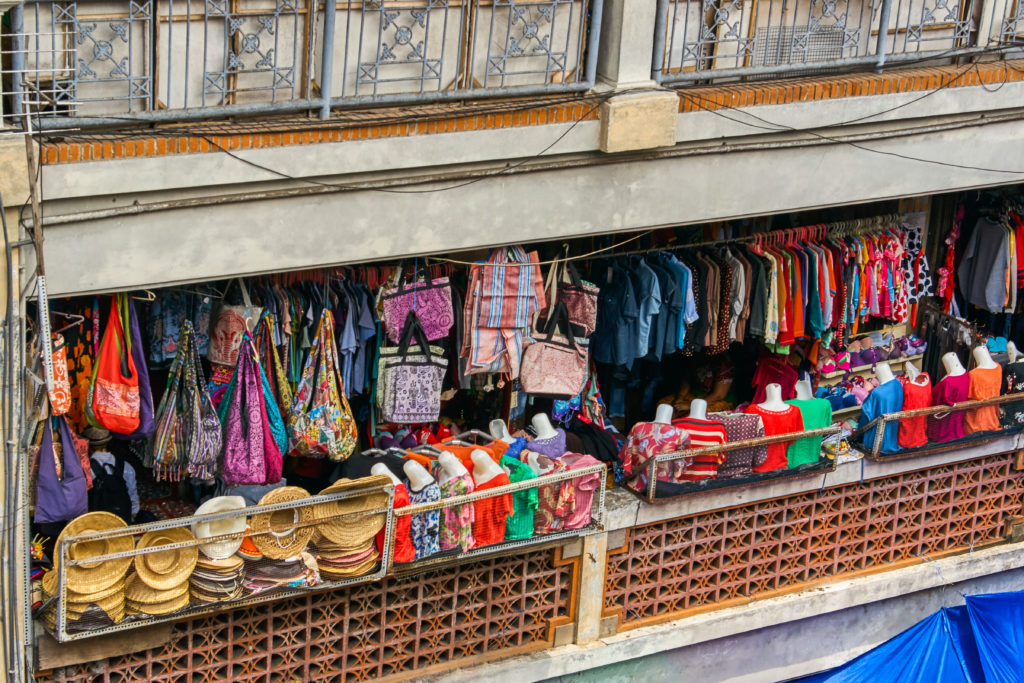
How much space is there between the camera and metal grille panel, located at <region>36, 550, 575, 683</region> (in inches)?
340

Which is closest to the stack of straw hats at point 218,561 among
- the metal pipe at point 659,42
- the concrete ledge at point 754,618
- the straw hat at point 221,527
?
the straw hat at point 221,527

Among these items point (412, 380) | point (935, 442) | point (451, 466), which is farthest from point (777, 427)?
point (412, 380)

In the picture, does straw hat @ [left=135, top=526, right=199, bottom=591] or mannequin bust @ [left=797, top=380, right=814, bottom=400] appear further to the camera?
mannequin bust @ [left=797, top=380, right=814, bottom=400]

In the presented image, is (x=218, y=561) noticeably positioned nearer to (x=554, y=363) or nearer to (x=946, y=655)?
(x=554, y=363)

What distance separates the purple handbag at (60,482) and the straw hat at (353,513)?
1371 mm

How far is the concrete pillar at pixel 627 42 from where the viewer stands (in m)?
8.66

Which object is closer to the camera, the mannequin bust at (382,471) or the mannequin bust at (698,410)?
the mannequin bust at (382,471)

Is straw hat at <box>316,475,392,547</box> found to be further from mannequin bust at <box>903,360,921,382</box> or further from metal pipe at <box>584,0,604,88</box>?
mannequin bust at <box>903,360,921,382</box>

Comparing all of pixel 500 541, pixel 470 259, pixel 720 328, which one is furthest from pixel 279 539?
pixel 720 328

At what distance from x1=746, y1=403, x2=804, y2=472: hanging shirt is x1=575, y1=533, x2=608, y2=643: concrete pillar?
1.29 metres

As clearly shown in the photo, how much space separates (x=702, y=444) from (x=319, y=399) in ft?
8.77

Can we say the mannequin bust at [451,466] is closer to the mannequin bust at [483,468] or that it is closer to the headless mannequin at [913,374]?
the mannequin bust at [483,468]

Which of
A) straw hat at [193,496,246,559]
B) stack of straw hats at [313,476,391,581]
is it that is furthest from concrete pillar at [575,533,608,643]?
straw hat at [193,496,246,559]

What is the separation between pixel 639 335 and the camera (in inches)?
402
